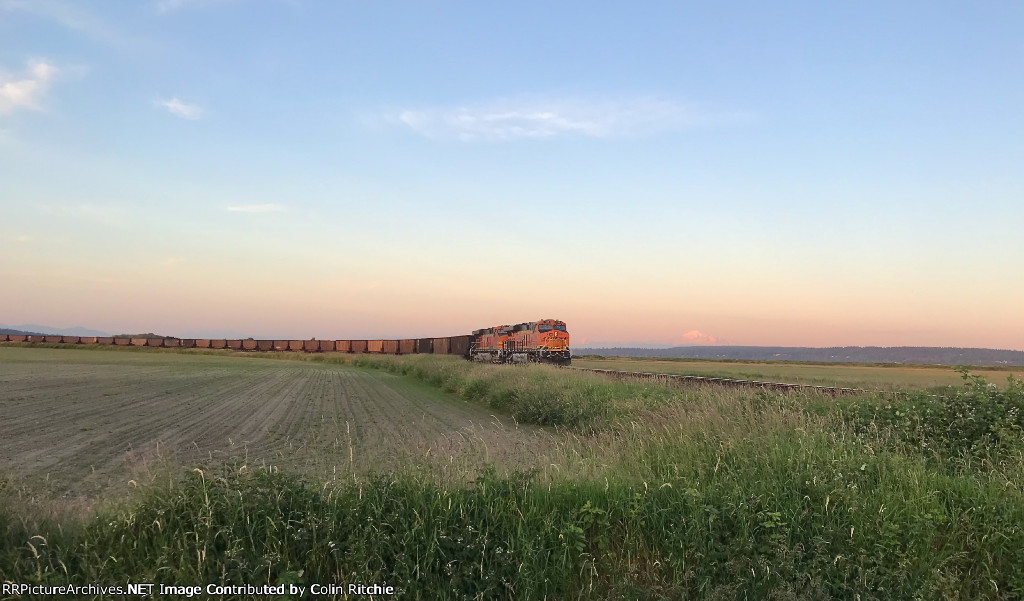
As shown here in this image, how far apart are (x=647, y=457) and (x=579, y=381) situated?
17.2m

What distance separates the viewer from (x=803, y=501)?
6.83 meters

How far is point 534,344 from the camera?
55.8 meters

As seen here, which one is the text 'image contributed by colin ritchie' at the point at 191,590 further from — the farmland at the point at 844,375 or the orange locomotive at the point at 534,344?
the orange locomotive at the point at 534,344

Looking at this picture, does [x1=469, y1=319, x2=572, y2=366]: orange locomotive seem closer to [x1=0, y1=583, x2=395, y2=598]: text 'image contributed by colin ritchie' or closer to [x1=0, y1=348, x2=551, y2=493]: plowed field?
[x1=0, y1=348, x2=551, y2=493]: plowed field

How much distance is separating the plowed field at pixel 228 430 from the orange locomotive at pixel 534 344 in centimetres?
2201

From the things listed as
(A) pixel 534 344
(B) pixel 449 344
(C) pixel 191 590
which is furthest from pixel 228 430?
(B) pixel 449 344

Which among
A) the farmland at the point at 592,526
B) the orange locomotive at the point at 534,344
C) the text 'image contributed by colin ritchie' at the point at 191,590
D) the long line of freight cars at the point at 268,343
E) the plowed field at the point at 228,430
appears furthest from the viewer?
the long line of freight cars at the point at 268,343

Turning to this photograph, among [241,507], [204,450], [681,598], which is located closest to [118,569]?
[241,507]

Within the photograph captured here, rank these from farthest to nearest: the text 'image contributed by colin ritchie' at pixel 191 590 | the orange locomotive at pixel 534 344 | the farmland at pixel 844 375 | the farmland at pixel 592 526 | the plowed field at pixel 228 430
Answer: the orange locomotive at pixel 534 344 → the farmland at pixel 844 375 → the plowed field at pixel 228 430 → the farmland at pixel 592 526 → the text 'image contributed by colin ritchie' at pixel 191 590

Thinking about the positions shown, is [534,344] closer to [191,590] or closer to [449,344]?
[449,344]

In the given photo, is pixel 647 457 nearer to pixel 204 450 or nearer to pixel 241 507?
pixel 241 507

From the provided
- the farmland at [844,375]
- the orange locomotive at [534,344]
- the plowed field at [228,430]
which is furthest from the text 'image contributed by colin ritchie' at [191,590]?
the orange locomotive at [534,344]

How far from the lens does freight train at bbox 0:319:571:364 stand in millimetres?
56000

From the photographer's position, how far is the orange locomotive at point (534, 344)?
55.2 metres
